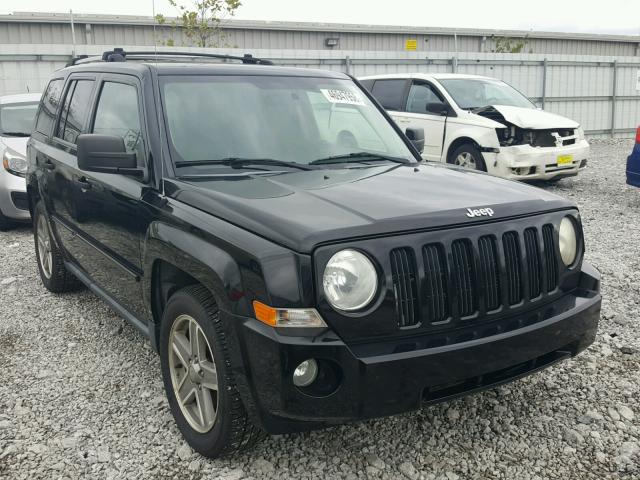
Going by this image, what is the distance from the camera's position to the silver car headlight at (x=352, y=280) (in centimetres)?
242

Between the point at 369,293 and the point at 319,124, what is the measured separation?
5.30ft

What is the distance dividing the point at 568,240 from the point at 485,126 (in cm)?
683

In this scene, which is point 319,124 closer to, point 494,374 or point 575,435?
point 494,374

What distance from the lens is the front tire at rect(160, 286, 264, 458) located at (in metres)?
2.66

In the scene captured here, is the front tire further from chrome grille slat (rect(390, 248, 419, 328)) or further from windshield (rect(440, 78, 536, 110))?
windshield (rect(440, 78, 536, 110))

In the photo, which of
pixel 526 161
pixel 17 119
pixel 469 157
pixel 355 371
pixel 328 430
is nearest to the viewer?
pixel 355 371

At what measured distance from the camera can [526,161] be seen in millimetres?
9328

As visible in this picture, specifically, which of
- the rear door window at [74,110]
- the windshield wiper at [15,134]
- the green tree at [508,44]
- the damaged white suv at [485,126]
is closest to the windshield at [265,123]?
the rear door window at [74,110]

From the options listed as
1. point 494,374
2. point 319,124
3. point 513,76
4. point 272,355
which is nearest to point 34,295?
point 319,124

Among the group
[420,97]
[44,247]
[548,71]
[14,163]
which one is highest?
[548,71]

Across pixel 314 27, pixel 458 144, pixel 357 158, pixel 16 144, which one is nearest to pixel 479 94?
pixel 458 144

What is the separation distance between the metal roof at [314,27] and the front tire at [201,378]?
713 inches

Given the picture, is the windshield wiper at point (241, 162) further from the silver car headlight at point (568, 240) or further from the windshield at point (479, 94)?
the windshield at point (479, 94)

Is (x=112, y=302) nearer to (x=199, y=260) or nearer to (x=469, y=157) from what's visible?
(x=199, y=260)
